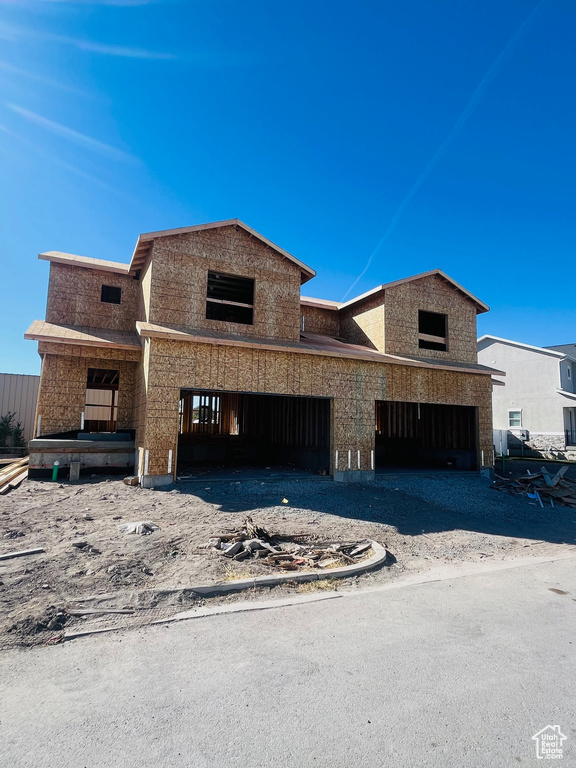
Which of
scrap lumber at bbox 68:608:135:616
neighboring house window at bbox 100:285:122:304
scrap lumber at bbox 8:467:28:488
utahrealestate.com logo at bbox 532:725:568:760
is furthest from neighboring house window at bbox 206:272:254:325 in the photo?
utahrealestate.com logo at bbox 532:725:568:760

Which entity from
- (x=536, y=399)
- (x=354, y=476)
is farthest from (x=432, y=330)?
(x=536, y=399)

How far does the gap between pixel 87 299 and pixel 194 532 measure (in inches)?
Result: 485

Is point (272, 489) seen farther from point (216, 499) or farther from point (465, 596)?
point (465, 596)

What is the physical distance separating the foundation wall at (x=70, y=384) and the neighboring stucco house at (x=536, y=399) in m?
24.6

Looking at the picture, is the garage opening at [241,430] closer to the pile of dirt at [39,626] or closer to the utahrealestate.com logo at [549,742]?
the pile of dirt at [39,626]

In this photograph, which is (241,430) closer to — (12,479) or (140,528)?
(12,479)

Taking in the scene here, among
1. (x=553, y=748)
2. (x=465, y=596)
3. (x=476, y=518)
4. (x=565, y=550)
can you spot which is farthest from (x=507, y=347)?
(x=553, y=748)

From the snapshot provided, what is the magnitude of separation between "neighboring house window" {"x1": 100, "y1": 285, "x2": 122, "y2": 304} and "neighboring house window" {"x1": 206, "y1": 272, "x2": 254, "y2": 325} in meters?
3.55

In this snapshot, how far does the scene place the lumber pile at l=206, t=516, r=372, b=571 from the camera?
6.56m

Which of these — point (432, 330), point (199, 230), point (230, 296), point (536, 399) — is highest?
point (199, 230)

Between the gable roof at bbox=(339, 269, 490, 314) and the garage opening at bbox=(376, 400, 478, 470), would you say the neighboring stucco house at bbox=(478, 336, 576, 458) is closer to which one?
the garage opening at bbox=(376, 400, 478, 470)

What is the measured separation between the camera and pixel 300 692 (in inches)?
129

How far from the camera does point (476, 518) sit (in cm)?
1143

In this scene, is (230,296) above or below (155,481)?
above
